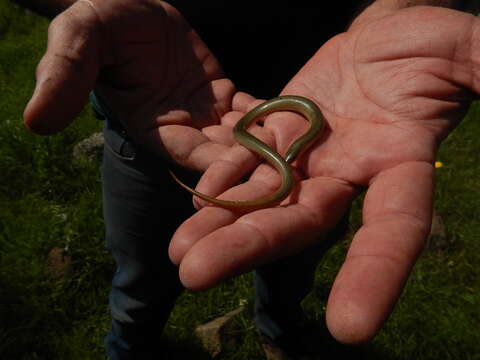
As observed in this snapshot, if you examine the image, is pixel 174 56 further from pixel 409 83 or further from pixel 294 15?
pixel 409 83

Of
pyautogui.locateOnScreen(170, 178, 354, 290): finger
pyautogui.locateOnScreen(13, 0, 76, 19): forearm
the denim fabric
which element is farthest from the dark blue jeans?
pyautogui.locateOnScreen(170, 178, 354, 290): finger

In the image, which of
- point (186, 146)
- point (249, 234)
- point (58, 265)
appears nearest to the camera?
point (249, 234)

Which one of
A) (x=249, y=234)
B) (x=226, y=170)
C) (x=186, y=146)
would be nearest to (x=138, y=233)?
(x=186, y=146)

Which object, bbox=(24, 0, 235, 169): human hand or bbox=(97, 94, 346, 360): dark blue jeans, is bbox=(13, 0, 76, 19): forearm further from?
bbox=(97, 94, 346, 360): dark blue jeans

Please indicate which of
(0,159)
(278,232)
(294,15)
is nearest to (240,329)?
(278,232)

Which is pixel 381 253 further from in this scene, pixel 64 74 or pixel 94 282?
pixel 94 282

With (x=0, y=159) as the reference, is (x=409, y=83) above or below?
above
